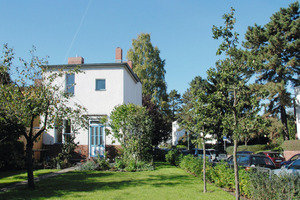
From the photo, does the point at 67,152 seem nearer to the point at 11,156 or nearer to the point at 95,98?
the point at 11,156

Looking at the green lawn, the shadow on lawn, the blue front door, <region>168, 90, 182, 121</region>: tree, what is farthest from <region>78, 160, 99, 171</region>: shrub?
<region>168, 90, 182, 121</region>: tree

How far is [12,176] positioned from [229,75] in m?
11.3

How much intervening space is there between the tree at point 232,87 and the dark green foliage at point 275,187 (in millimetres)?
1236

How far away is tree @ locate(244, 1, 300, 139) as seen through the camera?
993 inches

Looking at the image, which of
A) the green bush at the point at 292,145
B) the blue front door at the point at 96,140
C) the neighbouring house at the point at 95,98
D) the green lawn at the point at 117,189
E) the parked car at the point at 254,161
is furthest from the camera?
the green bush at the point at 292,145

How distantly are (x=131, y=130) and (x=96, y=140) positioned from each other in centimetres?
360

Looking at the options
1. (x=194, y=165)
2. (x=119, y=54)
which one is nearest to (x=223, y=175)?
(x=194, y=165)

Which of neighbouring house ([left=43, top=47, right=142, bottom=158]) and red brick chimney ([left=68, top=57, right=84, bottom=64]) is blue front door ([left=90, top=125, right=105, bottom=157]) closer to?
→ neighbouring house ([left=43, top=47, right=142, bottom=158])

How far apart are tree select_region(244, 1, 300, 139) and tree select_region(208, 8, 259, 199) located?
62.1 ft

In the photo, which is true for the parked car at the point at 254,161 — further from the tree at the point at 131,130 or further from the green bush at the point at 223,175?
the tree at the point at 131,130

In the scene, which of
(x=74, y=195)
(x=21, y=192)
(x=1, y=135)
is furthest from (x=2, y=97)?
(x=74, y=195)

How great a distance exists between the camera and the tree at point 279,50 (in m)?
25.2

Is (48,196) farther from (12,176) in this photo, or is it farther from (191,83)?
(191,83)

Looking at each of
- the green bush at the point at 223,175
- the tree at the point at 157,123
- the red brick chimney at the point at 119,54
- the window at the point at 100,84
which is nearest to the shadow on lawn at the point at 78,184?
the green bush at the point at 223,175
